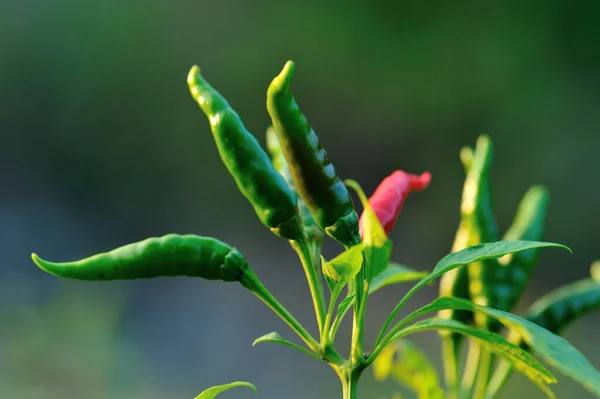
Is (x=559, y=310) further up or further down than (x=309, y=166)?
further down

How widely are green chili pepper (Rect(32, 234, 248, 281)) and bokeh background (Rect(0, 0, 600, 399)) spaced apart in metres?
3.92

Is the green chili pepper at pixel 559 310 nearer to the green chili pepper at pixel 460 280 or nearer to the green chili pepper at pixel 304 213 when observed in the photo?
the green chili pepper at pixel 460 280

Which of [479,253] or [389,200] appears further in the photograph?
[389,200]

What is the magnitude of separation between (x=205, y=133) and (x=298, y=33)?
1.03m

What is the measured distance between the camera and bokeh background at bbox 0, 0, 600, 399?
464cm

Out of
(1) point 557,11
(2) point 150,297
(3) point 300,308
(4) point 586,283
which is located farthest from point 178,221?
(4) point 586,283

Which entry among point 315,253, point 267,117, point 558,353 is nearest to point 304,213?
point 315,253

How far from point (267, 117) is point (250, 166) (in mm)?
4455

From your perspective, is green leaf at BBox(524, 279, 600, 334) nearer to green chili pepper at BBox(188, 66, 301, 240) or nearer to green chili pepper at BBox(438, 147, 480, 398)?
green chili pepper at BBox(438, 147, 480, 398)

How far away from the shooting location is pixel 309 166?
18.6 inches

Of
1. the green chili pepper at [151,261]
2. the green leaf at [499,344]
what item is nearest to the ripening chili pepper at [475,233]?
the green leaf at [499,344]

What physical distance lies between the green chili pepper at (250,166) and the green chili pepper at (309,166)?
0.02 metres

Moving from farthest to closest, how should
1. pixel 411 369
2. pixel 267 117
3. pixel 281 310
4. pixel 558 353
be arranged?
pixel 267 117 → pixel 411 369 → pixel 281 310 → pixel 558 353

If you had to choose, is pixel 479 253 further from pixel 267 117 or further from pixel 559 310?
pixel 267 117
